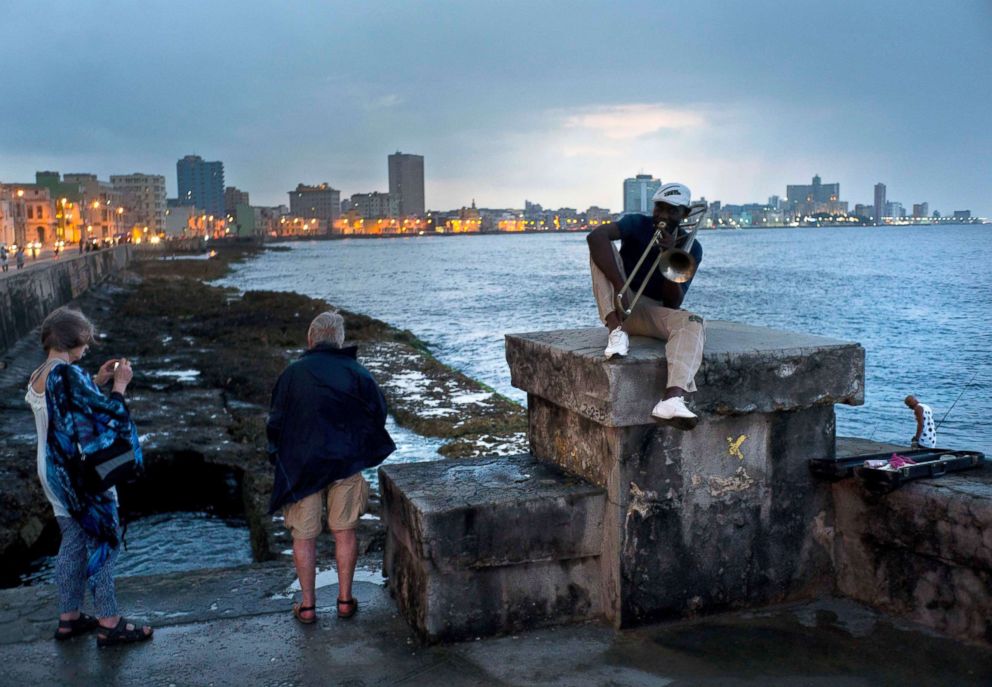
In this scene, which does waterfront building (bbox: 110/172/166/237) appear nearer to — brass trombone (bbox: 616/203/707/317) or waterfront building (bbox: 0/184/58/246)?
waterfront building (bbox: 0/184/58/246)

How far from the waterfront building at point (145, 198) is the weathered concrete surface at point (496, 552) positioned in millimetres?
183029

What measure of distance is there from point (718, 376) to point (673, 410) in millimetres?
429

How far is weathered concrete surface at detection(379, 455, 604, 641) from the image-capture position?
4.10 meters

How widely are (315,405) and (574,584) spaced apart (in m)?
1.48

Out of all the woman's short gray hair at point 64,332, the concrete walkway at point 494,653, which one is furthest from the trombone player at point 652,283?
the woman's short gray hair at point 64,332

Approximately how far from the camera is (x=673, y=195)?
4.48 meters

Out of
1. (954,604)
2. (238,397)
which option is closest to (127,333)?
(238,397)

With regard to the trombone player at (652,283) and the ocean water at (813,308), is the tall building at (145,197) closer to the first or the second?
the ocean water at (813,308)

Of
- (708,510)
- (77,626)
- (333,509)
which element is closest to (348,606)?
(333,509)

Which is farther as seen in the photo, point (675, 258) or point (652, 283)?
point (652, 283)

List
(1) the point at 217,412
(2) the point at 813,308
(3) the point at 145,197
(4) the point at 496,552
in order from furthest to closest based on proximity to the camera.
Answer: (3) the point at 145,197
(2) the point at 813,308
(1) the point at 217,412
(4) the point at 496,552

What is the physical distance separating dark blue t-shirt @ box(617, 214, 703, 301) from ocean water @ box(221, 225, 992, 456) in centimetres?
623

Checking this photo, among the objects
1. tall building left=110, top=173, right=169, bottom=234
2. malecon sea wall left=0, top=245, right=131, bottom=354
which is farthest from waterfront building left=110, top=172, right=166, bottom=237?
malecon sea wall left=0, top=245, right=131, bottom=354

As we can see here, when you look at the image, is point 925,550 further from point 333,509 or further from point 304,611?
point 304,611
